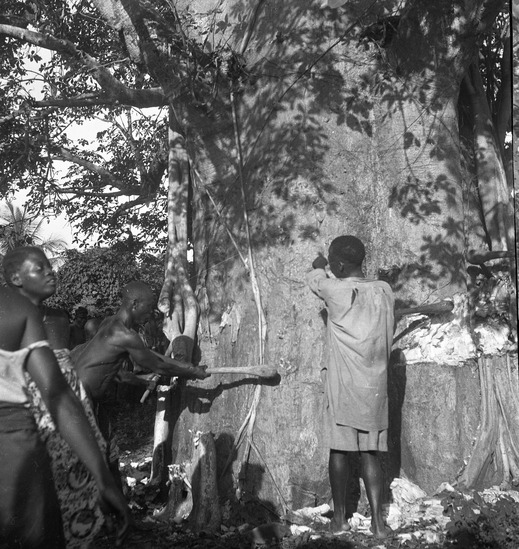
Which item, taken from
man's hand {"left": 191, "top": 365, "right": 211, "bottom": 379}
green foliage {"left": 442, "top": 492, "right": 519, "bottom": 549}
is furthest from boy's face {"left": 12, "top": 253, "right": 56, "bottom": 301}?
green foliage {"left": 442, "top": 492, "right": 519, "bottom": 549}

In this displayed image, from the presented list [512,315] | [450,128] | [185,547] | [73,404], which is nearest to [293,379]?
[185,547]

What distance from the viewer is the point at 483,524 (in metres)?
4.57

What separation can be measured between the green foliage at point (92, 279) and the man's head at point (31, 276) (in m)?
10.4

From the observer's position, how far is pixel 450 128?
6.14m

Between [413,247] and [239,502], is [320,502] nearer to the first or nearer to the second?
[239,502]

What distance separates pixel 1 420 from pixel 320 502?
312 centimetres

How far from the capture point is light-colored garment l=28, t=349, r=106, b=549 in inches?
112

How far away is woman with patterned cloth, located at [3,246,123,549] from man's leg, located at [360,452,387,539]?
226 cm

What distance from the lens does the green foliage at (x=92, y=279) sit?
1363 cm

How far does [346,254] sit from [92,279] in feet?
31.0

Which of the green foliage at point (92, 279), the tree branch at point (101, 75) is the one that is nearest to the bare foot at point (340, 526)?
the tree branch at point (101, 75)

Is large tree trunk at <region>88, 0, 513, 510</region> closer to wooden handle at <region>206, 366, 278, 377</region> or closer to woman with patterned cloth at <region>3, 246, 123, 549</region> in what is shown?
wooden handle at <region>206, 366, 278, 377</region>

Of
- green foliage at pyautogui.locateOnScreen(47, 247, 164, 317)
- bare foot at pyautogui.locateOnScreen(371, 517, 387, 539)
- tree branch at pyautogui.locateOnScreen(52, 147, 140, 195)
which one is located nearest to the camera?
bare foot at pyautogui.locateOnScreen(371, 517, 387, 539)

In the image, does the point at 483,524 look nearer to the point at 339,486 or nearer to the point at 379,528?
the point at 379,528
